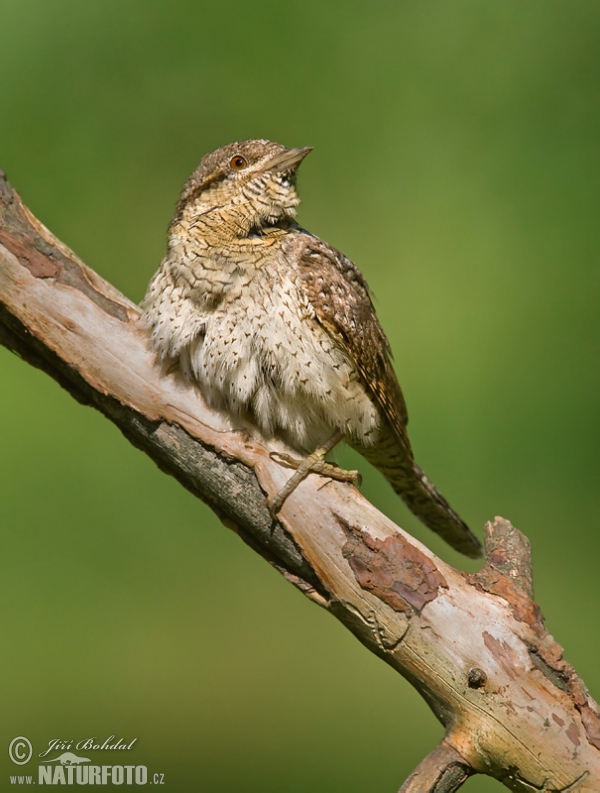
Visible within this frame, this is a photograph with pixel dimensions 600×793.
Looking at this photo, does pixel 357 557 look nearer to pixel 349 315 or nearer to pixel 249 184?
pixel 349 315

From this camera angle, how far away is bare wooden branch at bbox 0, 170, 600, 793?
1.62 m

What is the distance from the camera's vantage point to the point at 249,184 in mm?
2039

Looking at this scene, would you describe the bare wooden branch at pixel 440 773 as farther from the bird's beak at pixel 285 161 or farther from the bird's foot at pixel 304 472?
the bird's beak at pixel 285 161

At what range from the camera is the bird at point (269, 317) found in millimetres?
1922

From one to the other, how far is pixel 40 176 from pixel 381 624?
2571mm

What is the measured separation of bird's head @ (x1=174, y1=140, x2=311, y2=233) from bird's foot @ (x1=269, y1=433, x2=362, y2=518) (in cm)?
58

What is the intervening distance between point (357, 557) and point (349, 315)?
60 centimetres

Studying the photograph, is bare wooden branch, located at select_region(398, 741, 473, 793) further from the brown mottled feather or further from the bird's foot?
the brown mottled feather

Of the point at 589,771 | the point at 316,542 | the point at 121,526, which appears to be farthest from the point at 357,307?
the point at 121,526

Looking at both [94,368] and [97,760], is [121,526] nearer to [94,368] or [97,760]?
[97,760]

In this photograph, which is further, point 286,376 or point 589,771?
point 286,376

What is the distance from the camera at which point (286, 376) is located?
1.92 m

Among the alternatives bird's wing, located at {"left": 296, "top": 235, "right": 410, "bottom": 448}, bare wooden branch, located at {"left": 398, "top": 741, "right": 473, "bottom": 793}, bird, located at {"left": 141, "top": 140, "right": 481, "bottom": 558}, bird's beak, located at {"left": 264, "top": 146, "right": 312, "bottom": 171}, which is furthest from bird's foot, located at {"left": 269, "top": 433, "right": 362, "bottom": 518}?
bird's beak, located at {"left": 264, "top": 146, "right": 312, "bottom": 171}

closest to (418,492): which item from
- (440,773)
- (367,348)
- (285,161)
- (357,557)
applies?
(367,348)
